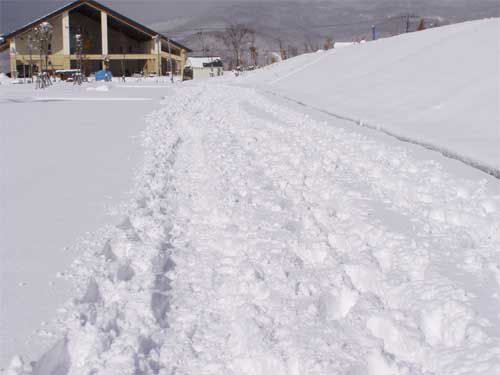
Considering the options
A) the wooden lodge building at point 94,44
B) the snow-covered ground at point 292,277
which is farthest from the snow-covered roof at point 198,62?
the snow-covered ground at point 292,277

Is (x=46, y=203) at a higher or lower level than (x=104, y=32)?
lower

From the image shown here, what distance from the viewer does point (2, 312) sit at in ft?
11.1

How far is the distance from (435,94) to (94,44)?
79916mm

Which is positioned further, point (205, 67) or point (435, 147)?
point (205, 67)

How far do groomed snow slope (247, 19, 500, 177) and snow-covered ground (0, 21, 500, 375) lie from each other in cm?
239

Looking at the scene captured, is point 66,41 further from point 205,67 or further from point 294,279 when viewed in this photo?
point 294,279

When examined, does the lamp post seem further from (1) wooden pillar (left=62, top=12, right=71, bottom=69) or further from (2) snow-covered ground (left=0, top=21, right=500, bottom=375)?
(2) snow-covered ground (left=0, top=21, right=500, bottom=375)

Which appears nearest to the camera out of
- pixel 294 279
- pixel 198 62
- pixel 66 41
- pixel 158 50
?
pixel 294 279

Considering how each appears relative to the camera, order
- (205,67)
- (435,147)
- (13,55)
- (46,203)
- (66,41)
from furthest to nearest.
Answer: (205,67) → (66,41) → (13,55) → (435,147) → (46,203)

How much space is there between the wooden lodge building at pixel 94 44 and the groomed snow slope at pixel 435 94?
189 ft

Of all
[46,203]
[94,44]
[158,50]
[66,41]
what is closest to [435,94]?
[46,203]

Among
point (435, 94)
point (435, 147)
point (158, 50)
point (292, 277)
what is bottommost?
point (292, 277)

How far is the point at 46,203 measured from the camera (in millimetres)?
6023

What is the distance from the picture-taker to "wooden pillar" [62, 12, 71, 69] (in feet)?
265
